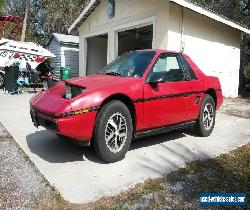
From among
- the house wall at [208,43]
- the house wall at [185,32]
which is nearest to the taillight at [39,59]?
the house wall at [185,32]

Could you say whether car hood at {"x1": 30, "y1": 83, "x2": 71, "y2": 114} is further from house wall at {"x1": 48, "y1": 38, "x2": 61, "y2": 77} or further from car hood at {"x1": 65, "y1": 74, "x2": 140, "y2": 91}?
house wall at {"x1": 48, "y1": 38, "x2": 61, "y2": 77}

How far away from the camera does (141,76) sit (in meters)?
5.08

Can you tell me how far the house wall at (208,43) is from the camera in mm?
11195

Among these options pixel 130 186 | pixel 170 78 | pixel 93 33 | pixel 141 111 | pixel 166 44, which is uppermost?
pixel 93 33

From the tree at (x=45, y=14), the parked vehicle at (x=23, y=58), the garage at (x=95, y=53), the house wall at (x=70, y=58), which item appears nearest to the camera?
the parked vehicle at (x=23, y=58)

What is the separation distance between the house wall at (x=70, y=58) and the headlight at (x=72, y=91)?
17.6 meters

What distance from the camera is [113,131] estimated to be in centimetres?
465

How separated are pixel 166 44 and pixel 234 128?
4491 mm

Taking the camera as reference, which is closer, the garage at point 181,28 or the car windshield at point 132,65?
the car windshield at point 132,65

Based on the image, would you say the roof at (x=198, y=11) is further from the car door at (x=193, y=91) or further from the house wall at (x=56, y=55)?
the house wall at (x=56, y=55)

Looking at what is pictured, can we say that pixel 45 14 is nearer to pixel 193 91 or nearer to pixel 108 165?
pixel 193 91

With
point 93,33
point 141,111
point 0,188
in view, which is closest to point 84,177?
point 0,188

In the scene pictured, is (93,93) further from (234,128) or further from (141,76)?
(234,128)

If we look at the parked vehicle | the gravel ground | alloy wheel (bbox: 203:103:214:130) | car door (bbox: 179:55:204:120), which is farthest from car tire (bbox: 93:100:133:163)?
the parked vehicle
